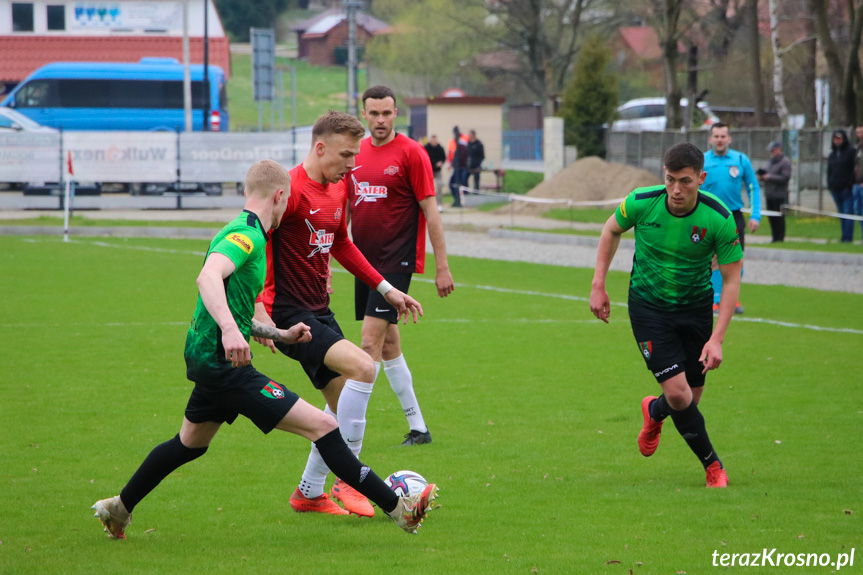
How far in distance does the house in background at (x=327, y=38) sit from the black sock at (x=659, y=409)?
92746mm

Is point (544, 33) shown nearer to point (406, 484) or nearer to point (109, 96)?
point (109, 96)

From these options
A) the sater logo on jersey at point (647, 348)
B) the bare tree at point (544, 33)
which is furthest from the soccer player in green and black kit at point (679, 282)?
the bare tree at point (544, 33)

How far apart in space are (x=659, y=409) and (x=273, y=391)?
2773mm

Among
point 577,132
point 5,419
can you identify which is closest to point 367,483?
point 5,419

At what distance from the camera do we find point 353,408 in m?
5.77

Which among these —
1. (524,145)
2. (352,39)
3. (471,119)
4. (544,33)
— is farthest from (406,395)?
(544,33)

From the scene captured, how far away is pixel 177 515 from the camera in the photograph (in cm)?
558

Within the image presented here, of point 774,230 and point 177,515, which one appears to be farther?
point 774,230

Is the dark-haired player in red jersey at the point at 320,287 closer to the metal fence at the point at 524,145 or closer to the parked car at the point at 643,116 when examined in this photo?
the parked car at the point at 643,116

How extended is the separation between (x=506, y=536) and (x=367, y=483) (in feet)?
2.60

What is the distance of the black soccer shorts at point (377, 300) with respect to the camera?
6.94m

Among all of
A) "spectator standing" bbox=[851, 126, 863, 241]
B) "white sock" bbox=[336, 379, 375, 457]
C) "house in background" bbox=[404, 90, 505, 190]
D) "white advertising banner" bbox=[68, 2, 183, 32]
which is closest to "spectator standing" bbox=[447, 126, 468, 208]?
"house in background" bbox=[404, 90, 505, 190]

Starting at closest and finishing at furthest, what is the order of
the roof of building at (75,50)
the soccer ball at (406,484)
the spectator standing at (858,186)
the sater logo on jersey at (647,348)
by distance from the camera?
the soccer ball at (406,484) < the sater logo on jersey at (647,348) < the spectator standing at (858,186) < the roof of building at (75,50)

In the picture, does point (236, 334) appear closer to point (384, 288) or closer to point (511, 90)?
point (384, 288)
